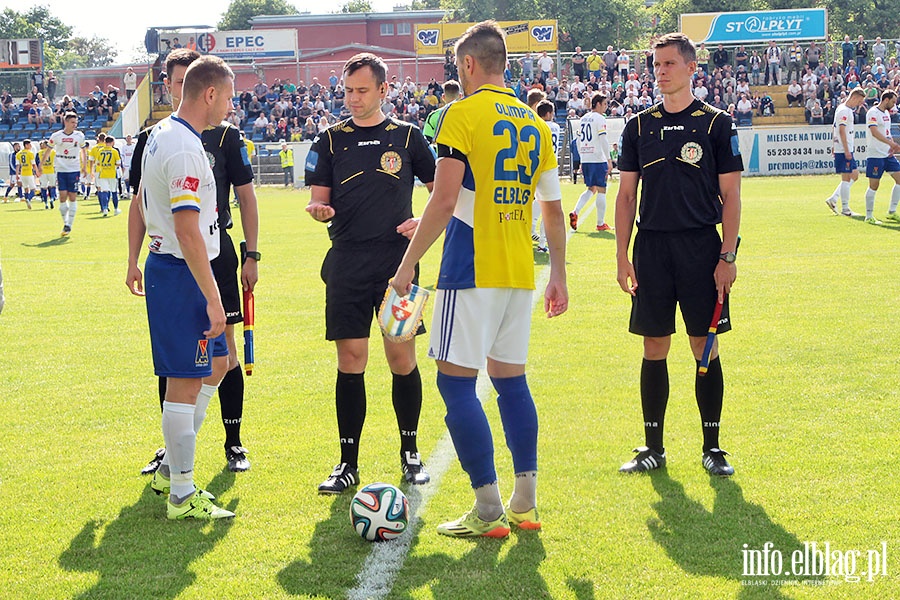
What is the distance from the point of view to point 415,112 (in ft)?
144

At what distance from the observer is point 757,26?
163 ft

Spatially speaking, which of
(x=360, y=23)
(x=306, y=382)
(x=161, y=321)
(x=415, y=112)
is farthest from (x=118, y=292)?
(x=360, y=23)

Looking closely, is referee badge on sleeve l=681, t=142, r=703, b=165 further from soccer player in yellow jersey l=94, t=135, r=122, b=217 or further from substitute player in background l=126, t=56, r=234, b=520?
soccer player in yellow jersey l=94, t=135, r=122, b=217

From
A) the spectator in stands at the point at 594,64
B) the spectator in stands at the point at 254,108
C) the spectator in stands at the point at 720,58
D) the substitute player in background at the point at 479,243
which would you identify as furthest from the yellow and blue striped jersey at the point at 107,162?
the spectator in stands at the point at 720,58

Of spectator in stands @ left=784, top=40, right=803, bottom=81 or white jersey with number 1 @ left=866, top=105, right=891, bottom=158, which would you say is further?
spectator in stands @ left=784, top=40, right=803, bottom=81

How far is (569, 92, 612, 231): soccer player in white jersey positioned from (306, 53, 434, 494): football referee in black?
12066mm

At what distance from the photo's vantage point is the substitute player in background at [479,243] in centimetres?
446

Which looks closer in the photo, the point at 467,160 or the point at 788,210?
→ the point at 467,160

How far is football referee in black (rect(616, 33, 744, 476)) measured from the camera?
216 inches

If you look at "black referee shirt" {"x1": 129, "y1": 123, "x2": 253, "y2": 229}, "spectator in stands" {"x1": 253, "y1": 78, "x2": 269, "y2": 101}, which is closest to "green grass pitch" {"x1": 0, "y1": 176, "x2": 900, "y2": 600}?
"black referee shirt" {"x1": 129, "y1": 123, "x2": 253, "y2": 229}

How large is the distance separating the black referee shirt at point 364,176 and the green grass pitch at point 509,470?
1364mm

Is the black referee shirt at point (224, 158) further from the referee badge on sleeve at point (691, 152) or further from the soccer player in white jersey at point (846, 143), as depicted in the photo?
the soccer player in white jersey at point (846, 143)

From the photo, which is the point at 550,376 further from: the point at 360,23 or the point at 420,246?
the point at 360,23

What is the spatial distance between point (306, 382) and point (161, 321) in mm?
3095
